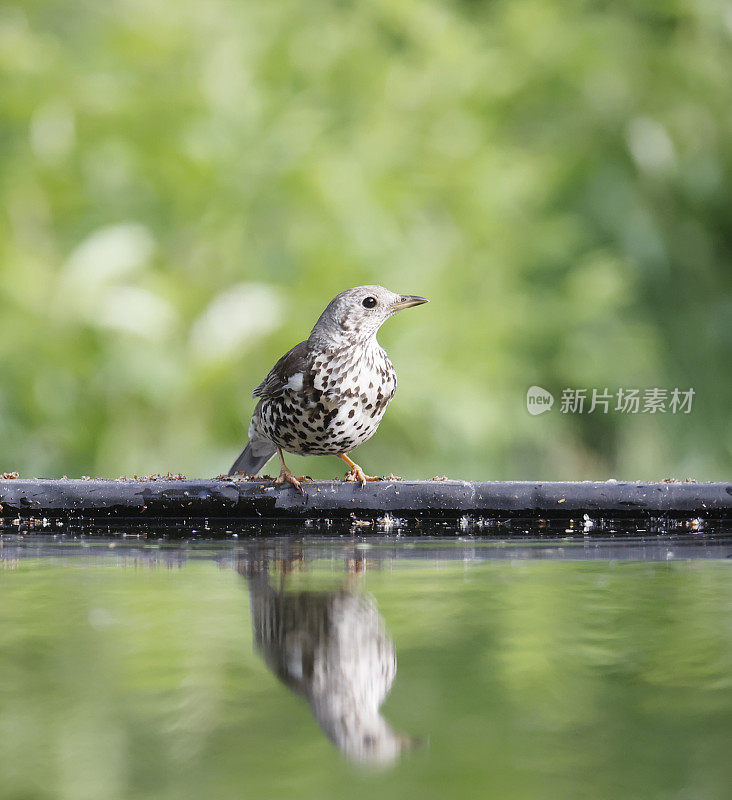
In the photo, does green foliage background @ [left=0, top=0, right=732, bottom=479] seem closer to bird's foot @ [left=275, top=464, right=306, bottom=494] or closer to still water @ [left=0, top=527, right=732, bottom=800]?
bird's foot @ [left=275, top=464, right=306, bottom=494]

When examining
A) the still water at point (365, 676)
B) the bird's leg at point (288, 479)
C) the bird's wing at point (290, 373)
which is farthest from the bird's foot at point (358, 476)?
the still water at point (365, 676)

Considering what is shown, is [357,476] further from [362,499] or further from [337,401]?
[337,401]

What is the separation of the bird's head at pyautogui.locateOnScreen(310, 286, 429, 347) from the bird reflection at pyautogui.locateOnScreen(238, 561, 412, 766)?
3.08 feet

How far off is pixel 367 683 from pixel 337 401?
1483mm

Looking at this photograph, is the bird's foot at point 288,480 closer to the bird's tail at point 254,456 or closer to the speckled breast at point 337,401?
the speckled breast at point 337,401

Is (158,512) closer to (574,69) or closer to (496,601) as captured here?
(496,601)

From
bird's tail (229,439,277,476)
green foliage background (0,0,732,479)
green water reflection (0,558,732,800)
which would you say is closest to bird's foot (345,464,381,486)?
bird's tail (229,439,277,476)

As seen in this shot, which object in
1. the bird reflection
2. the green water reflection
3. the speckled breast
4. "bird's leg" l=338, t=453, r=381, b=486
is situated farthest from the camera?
"bird's leg" l=338, t=453, r=381, b=486

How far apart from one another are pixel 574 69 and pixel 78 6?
2330 mm

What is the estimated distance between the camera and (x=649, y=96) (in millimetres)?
5871

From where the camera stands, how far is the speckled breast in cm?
273

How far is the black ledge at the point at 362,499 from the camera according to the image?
2.75 meters

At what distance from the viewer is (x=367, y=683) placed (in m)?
1.27

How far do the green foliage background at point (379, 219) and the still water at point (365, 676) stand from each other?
228 cm
